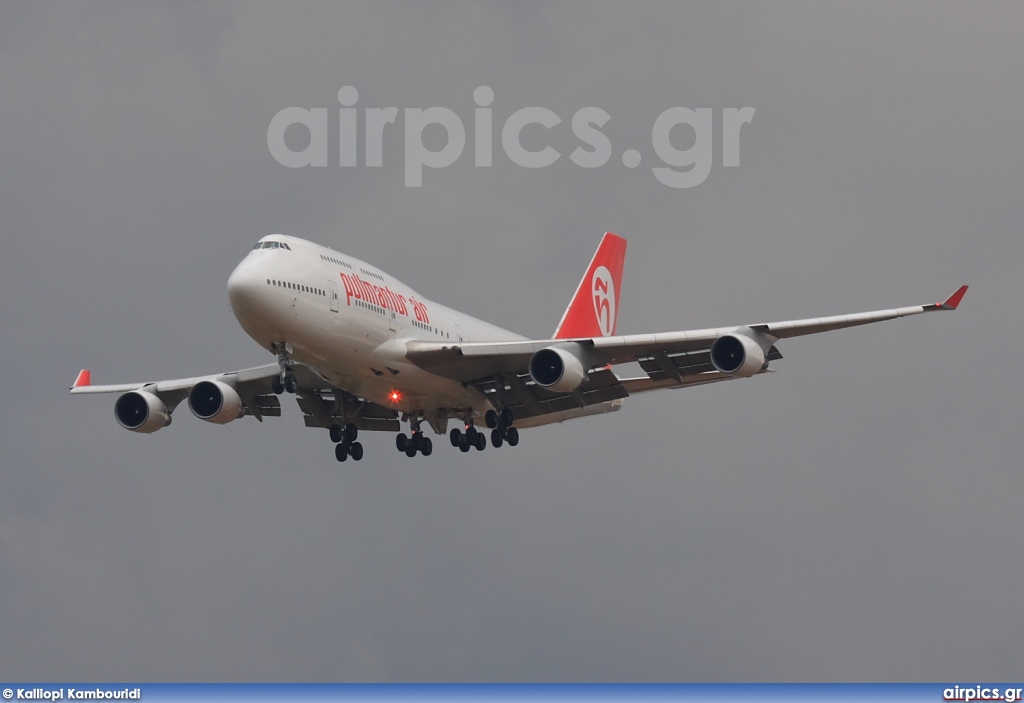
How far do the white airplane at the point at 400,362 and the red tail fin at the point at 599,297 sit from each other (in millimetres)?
5466

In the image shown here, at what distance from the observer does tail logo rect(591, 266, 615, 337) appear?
7019 centimetres

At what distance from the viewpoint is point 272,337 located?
49.8 m

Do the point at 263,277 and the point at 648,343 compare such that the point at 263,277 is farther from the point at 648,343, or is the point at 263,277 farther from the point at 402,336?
the point at 648,343

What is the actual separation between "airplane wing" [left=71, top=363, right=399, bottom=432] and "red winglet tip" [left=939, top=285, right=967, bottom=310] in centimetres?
1941

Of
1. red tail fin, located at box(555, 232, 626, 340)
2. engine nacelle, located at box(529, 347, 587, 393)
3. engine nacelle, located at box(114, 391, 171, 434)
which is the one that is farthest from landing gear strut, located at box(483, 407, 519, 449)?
engine nacelle, located at box(114, 391, 171, 434)

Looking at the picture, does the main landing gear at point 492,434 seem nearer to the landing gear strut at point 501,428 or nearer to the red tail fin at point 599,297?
the landing gear strut at point 501,428

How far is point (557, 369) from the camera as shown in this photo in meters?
52.5

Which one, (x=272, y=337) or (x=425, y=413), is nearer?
(x=272, y=337)

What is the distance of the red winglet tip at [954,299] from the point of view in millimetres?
47500

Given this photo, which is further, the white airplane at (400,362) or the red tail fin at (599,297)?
the red tail fin at (599,297)

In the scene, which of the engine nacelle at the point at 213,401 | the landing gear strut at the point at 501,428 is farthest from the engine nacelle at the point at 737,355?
the engine nacelle at the point at 213,401

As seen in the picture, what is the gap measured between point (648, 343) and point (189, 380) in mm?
17185

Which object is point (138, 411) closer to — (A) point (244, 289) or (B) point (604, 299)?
(A) point (244, 289)

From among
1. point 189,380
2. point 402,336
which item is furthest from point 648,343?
point 189,380
